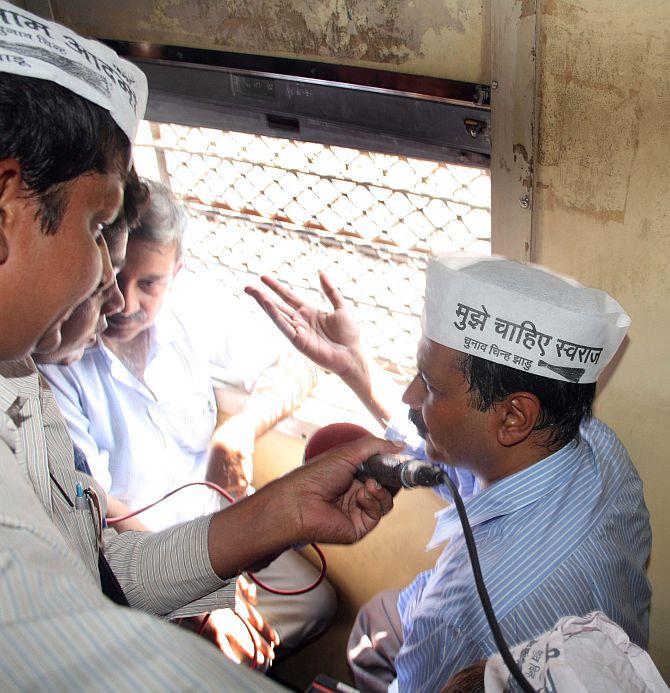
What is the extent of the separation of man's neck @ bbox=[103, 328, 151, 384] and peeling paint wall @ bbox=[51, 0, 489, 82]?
3.54 ft

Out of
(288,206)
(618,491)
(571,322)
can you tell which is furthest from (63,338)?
(618,491)

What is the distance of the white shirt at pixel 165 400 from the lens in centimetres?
266

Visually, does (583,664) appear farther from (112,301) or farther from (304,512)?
(112,301)

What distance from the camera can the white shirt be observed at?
266 centimetres

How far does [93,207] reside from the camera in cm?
117

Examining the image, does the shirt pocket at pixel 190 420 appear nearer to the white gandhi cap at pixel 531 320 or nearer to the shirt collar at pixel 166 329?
the shirt collar at pixel 166 329

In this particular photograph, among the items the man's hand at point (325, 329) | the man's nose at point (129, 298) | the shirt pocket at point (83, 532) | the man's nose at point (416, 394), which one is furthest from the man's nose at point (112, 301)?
the man's nose at point (416, 394)

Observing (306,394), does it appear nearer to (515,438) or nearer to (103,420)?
(103,420)

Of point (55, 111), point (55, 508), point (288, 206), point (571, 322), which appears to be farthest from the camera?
point (288, 206)

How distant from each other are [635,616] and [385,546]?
50.3 inches

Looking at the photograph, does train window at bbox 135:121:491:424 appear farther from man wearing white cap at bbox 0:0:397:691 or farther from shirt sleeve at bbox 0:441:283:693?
shirt sleeve at bbox 0:441:283:693

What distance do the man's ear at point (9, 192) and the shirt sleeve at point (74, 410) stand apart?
1.63 m

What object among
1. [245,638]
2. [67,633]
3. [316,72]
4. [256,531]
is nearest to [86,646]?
[67,633]

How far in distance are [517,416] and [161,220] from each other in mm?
1494
